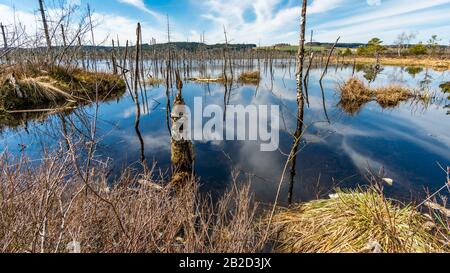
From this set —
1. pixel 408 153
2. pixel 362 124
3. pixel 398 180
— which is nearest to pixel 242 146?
pixel 398 180

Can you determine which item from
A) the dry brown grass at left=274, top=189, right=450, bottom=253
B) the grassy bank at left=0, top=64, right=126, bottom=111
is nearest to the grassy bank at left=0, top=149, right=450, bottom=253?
the dry brown grass at left=274, top=189, right=450, bottom=253

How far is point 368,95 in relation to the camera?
22.5 m

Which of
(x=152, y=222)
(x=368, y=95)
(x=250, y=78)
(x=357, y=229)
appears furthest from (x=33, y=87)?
(x=250, y=78)

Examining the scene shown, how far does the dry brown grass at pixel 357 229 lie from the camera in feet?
13.0

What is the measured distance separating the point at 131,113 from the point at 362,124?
16256 millimetres

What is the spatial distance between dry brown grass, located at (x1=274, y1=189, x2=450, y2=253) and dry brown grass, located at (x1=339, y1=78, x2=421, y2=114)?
17.8 m

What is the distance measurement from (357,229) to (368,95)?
21.8 meters

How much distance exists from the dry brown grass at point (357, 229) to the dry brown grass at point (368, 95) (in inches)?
701

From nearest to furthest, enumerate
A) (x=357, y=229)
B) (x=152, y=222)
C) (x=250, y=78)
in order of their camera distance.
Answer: (x=152, y=222) < (x=357, y=229) < (x=250, y=78)

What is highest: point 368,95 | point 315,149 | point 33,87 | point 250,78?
point 250,78

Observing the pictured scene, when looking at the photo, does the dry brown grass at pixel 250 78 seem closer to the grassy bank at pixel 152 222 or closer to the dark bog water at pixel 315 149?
the dark bog water at pixel 315 149

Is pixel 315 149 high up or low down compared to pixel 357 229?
down

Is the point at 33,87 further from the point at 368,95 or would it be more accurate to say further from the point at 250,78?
the point at 250,78
